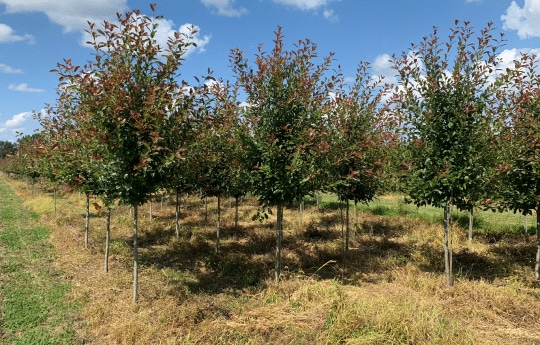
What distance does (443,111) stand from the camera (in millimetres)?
7812

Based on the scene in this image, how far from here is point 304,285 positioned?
7270mm

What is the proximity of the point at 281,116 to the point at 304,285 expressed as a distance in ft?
12.1

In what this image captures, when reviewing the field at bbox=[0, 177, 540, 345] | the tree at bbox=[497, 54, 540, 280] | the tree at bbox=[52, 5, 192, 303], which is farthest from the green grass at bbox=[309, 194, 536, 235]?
the tree at bbox=[52, 5, 192, 303]

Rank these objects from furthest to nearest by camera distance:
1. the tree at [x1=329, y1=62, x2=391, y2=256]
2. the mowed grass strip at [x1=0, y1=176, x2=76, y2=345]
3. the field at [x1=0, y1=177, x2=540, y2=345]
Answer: the tree at [x1=329, y1=62, x2=391, y2=256] < the mowed grass strip at [x1=0, y1=176, x2=76, y2=345] < the field at [x1=0, y1=177, x2=540, y2=345]

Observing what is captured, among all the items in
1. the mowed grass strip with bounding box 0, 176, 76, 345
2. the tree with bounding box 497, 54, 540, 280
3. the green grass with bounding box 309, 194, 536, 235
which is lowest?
the mowed grass strip with bounding box 0, 176, 76, 345

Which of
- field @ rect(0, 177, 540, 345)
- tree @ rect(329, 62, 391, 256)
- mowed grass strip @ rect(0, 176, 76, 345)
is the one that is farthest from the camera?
tree @ rect(329, 62, 391, 256)

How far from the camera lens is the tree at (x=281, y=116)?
748 centimetres

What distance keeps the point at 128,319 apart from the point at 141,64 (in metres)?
4.53

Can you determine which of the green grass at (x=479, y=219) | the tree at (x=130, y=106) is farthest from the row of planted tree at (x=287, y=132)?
the green grass at (x=479, y=219)

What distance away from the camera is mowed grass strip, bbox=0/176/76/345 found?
5.73 m

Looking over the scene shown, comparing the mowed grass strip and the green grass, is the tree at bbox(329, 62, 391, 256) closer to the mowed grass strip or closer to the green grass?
the green grass

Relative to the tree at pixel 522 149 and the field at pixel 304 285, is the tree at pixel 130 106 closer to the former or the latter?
the field at pixel 304 285

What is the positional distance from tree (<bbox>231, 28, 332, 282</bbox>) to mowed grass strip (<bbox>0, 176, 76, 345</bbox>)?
4405 millimetres

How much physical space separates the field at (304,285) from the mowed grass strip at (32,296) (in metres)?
0.21
